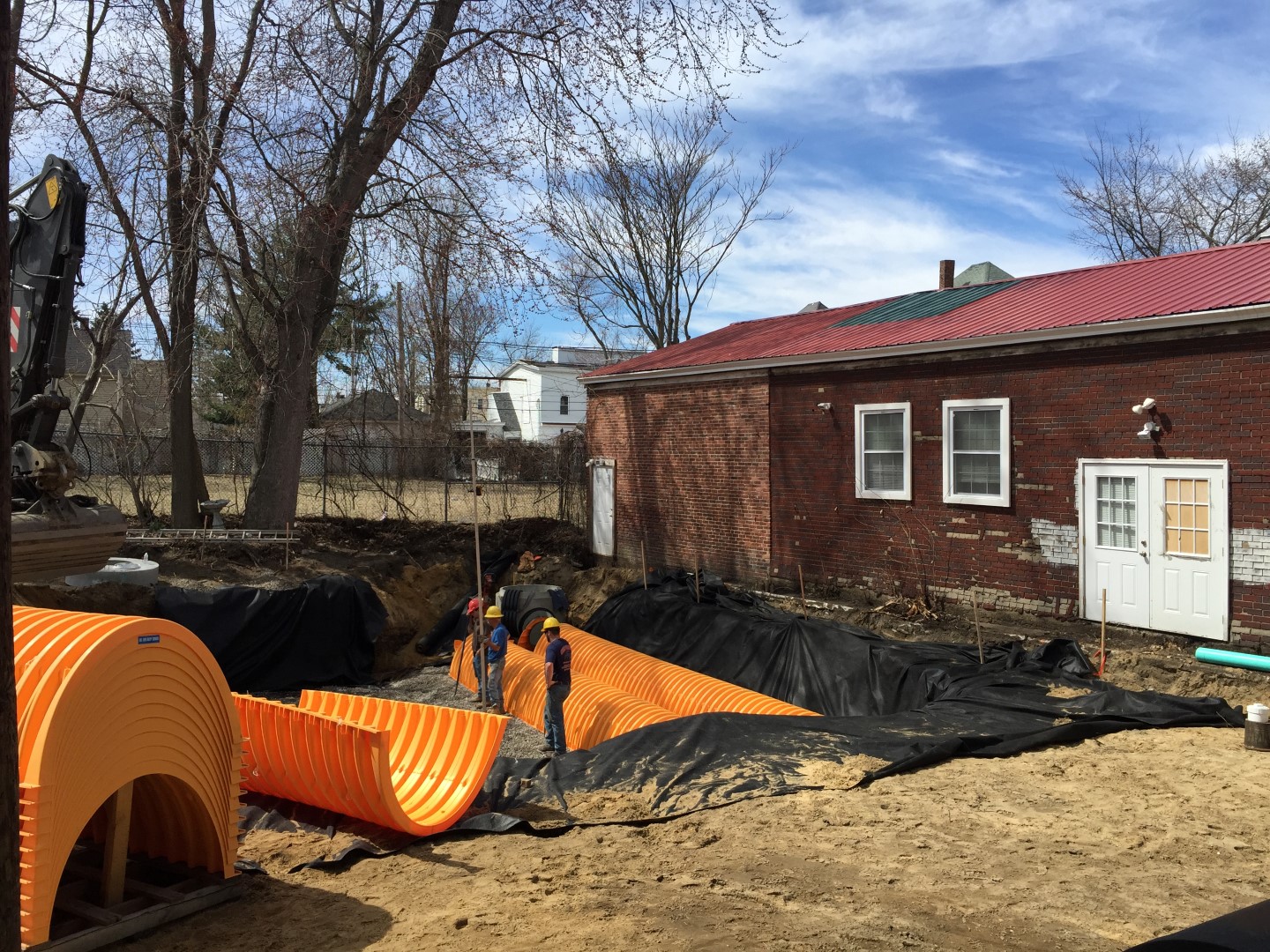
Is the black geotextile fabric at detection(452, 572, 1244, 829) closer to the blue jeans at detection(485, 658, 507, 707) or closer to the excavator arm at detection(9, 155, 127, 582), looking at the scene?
the blue jeans at detection(485, 658, 507, 707)

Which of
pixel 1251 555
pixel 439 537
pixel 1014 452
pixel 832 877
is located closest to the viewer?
pixel 832 877

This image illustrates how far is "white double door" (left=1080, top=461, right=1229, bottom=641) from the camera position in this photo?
1184 centimetres

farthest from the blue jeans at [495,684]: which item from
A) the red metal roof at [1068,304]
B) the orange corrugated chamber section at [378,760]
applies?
the red metal roof at [1068,304]

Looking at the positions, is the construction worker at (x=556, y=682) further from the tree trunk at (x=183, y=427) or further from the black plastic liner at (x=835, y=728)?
the tree trunk at (x=183, y=427)

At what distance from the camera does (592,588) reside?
61.6 ft

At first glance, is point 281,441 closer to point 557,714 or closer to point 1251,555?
point 557,714

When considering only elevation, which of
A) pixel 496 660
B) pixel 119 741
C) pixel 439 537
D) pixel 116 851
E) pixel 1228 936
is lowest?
pixel 496 660

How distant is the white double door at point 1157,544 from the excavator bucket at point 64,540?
11.6 metres

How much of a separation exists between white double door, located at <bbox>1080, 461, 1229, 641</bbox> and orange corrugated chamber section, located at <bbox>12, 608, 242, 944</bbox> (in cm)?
1114

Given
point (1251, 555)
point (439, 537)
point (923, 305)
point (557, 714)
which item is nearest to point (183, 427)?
point (439, 537)

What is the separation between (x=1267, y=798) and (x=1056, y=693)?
3.01m

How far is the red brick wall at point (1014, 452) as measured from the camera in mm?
11648

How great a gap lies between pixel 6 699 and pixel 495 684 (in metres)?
10.6

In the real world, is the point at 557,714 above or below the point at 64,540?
below
